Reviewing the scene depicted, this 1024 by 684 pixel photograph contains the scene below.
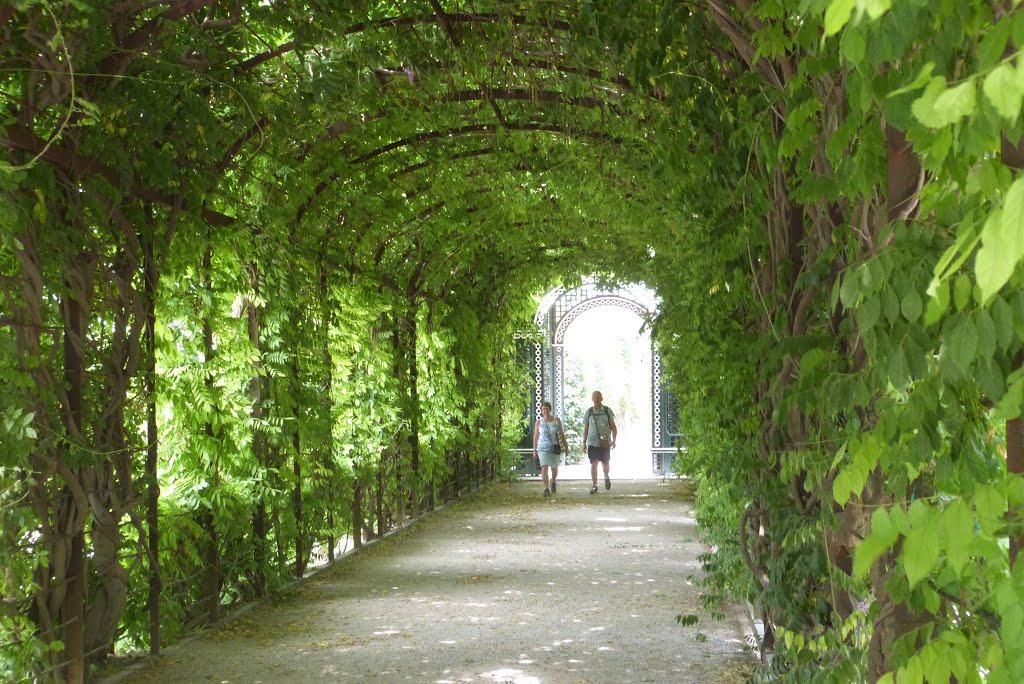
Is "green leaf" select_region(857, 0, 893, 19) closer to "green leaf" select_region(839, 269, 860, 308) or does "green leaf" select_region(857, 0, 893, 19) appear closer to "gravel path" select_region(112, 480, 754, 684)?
"green leaf" select_region(839, 269, 860, 308)

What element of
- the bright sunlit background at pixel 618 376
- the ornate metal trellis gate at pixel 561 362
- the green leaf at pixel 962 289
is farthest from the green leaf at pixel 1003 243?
the bright sunlit background at pixel 618 376

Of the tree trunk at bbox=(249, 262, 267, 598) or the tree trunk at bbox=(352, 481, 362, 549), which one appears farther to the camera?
the tree trunk at bbox=(352, 481, 362, 549)

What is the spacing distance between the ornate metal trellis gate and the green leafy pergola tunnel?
9.82 meters

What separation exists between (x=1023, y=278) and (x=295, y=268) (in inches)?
244

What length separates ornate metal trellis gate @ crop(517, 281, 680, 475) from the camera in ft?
63.5

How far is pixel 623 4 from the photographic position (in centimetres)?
407

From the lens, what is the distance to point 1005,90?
86cm

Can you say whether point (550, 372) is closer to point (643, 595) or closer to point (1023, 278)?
point (643, 595)

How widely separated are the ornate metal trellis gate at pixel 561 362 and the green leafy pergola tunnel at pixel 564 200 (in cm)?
982

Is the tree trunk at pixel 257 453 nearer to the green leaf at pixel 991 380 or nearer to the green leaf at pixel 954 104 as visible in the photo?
the green leaf at pixel 991 380

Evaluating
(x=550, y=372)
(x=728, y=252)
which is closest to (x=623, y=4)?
(x=728, y=252)

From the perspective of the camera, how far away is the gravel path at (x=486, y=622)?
17.6 feet

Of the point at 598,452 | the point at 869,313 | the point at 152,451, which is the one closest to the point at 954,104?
the point at 869,313

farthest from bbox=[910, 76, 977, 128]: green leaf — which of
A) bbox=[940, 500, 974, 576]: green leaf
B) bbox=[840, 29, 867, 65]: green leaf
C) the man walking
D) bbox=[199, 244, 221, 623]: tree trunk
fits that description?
the man walking
